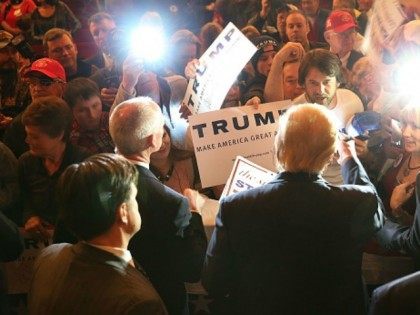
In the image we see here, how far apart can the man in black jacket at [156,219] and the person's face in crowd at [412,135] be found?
1.25 metres

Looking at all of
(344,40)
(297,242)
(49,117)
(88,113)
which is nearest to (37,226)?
(49,117)

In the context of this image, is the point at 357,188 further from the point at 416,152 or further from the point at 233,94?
the point at 233,94

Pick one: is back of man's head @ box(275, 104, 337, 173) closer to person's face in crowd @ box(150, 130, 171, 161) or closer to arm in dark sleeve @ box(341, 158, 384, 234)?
arm in dark sleeve @ box(341, 158, 384, 234)

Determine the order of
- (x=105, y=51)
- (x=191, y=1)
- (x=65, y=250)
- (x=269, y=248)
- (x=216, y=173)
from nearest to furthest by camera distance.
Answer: (x=65, y=250) < (x=269, y=248) < (x=216, y=173) < (x=105, y=51) < (x=191, y=1)

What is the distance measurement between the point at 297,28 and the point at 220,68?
188 centimetres

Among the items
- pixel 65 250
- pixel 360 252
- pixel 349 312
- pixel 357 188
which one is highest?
pixel 65 250

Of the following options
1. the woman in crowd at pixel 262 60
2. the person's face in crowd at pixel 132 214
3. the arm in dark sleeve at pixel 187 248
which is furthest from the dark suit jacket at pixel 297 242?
the woman in crowd at pixel 262 60

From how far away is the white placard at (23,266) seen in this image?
3.05 meters

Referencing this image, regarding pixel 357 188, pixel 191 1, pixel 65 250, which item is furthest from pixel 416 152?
pixel 191 1

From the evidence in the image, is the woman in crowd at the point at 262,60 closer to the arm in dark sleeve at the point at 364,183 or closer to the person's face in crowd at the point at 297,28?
the person's face in crowd at the point at 297,28

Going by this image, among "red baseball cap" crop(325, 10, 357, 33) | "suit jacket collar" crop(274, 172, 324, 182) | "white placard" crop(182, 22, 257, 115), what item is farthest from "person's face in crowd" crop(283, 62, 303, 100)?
"suit jacket collar" crop(274, 172, 324, 182)

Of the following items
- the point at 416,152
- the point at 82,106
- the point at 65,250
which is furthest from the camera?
the point at 82,106

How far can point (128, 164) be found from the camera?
1736 millimetres

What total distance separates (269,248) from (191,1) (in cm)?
500
